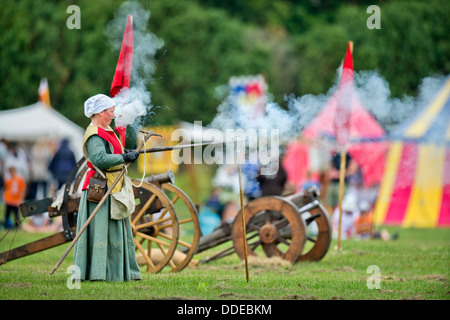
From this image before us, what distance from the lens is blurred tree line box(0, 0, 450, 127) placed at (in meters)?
25.8

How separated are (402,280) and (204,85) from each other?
25.5 metres


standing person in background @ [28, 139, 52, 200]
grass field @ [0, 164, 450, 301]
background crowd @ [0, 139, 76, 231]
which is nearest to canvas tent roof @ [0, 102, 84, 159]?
standing person in background @ [28, 139, 52, 200]

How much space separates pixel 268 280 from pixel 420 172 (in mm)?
10298

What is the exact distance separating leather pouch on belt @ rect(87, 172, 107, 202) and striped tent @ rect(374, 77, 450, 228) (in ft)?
34.2

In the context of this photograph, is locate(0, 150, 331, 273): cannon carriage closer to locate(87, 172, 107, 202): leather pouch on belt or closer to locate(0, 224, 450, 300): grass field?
locate(0, 224, 450, 300): grass field

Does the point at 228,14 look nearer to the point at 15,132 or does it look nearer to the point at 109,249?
the point at 15,132

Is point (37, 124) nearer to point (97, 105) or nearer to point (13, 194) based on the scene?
point (13, 194)

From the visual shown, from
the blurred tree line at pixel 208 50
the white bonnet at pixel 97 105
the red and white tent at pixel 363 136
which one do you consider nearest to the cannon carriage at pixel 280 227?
the white bonnet at pixel 97 105

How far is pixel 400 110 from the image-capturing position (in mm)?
15836

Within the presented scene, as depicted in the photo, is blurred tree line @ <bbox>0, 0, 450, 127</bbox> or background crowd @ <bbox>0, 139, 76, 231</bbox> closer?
background crowd @ <bbox>0, 139, 76, 231</bbox>

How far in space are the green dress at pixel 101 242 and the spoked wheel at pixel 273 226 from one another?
80.6 inches

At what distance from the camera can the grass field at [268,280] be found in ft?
19.0

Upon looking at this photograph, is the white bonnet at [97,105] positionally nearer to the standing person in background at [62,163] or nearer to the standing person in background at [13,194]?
the standing person in background at [13,194]
